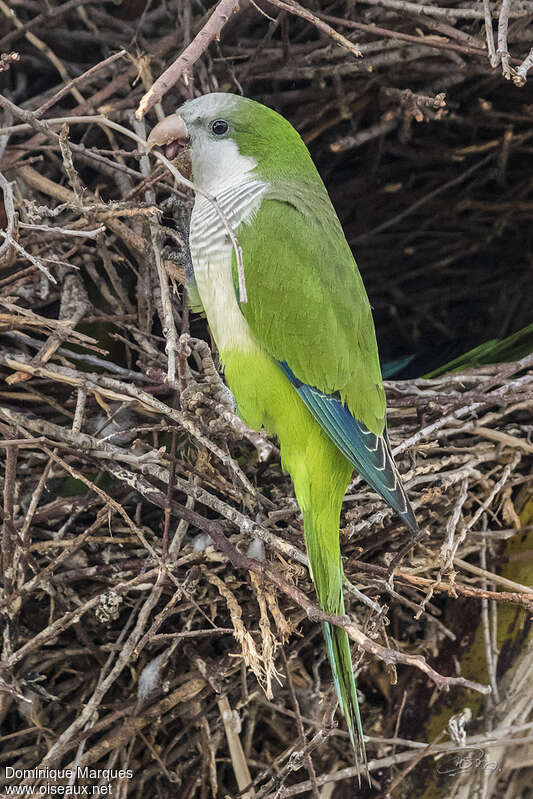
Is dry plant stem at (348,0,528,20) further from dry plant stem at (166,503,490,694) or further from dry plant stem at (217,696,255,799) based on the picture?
dry plant stem at (217,696,255,799)

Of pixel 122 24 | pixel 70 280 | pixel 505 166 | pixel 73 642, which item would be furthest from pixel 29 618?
pixel 505 166

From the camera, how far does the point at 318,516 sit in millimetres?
1757

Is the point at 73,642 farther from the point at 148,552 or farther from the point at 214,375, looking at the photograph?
the point at 214,375

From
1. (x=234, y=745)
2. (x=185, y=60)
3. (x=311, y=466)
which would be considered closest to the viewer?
(x=185, y=60)

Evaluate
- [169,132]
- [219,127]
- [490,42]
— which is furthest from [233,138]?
[490,42]

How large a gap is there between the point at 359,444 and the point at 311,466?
13cm

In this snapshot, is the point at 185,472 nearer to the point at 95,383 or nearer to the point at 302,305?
the point at 95,383

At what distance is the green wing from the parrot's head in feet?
0.52

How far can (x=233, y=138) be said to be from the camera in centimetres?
202

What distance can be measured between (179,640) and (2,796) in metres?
0.49

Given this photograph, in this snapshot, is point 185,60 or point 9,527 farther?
point 9,527

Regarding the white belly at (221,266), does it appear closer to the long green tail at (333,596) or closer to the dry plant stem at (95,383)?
the dry plant stem at (95,383)
